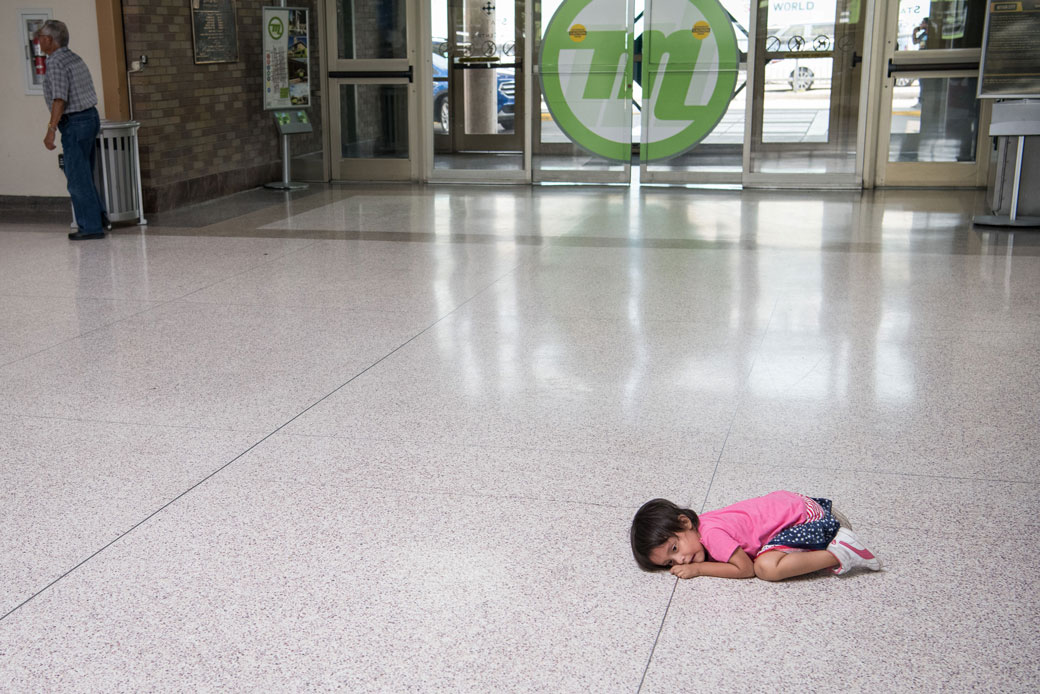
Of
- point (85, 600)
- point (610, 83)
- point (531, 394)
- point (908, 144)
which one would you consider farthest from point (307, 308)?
point (908, 144)

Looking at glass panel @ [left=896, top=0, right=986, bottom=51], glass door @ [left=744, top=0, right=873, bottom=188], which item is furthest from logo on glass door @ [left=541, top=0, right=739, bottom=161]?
glass panel @ [left=896, top=0, right=986, bottom=51]

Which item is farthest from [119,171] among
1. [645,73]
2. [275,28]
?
[645,73]

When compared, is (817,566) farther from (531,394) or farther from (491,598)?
(531,394)

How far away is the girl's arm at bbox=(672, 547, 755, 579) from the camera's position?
2799 millimetres

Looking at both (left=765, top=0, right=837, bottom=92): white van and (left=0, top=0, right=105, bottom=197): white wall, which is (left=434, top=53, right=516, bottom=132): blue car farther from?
(left=0, top=0, right=105, bottom=197): white wall

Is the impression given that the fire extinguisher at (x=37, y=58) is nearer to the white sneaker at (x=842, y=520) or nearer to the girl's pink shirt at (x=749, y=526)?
the girl's pink shirt at (x=749, y=526)

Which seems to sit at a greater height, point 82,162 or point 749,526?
point 82,162

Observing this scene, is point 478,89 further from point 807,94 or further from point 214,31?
point 807,94

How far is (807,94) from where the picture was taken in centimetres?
1048

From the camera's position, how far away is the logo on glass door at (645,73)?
10.6m

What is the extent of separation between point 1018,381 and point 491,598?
2.73 m

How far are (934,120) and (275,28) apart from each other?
20.8ft

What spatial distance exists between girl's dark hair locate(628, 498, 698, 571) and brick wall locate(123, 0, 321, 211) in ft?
22.9

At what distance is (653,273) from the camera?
21.7 feet
